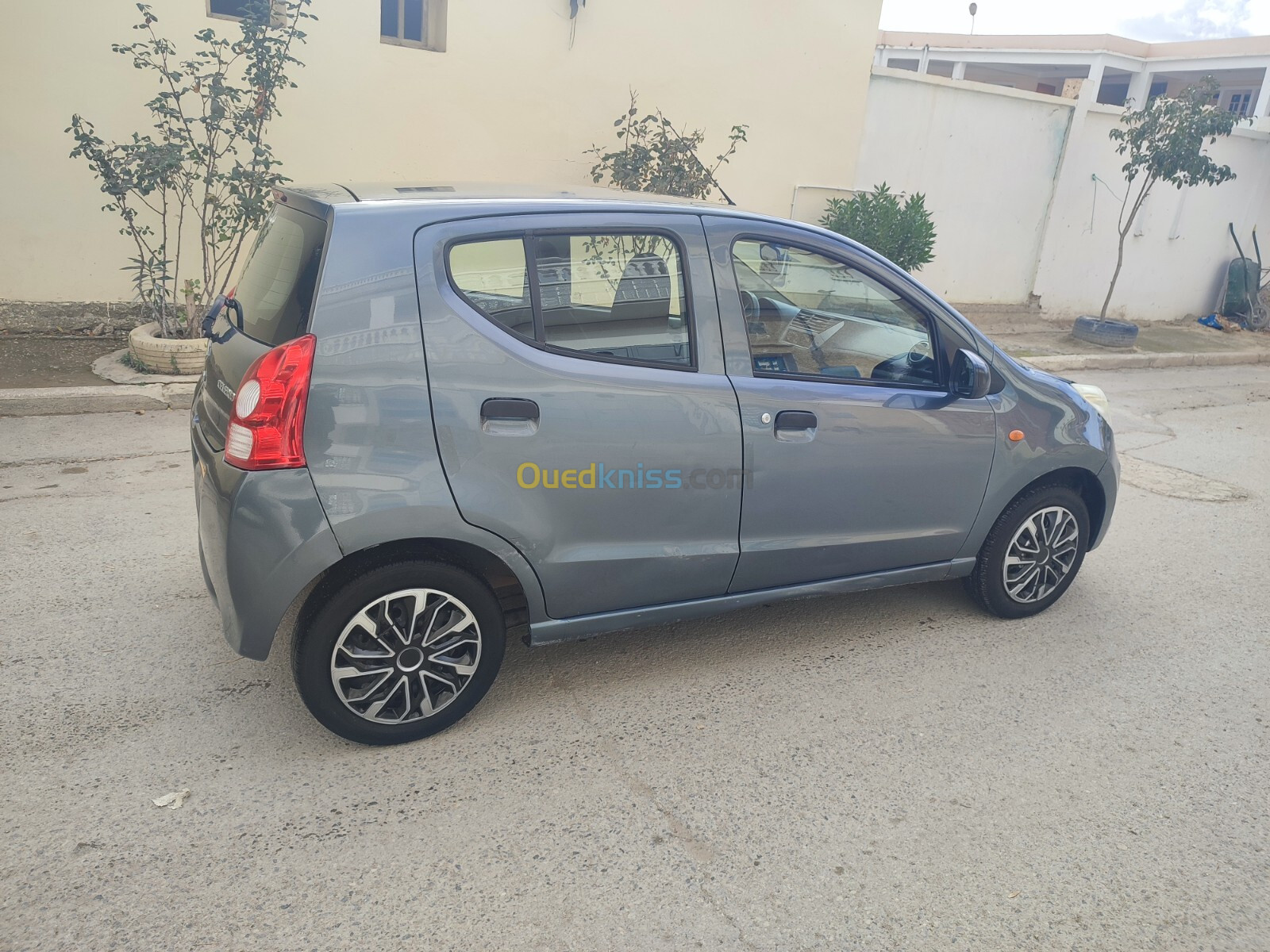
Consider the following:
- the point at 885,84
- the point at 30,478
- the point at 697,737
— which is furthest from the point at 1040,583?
the point at 885,84

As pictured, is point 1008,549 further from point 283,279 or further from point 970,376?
point 283,279

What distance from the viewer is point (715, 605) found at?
3.46 m

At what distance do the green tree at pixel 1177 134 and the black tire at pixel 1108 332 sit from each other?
3.60 feet

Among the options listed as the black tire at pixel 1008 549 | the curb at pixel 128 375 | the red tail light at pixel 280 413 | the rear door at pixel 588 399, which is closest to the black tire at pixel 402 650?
the rear door at pixel 588 399

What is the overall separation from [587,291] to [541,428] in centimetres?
48

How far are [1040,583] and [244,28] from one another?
21.9 ft

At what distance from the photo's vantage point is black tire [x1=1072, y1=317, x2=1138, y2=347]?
1232 cm

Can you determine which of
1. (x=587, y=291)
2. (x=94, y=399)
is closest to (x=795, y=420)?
(x=587, y=291)

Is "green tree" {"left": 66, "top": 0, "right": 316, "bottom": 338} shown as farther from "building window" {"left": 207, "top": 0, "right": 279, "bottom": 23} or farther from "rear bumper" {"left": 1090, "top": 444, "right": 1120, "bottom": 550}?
"rear bumper" {"left": 1090, "top": 444, "right": 1120, "bottom": 550}

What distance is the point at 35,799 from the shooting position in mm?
2678

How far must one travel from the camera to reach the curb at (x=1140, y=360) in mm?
11039

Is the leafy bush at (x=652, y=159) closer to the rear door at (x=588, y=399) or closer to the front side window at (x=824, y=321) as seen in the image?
the front side window at (x=824, y=321)

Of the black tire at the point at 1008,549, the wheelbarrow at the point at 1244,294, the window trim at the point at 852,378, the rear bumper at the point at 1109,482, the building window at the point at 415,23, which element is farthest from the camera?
the wheelbarrow at the point at 1244,294

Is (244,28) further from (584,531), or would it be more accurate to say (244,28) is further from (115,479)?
(584,531)
